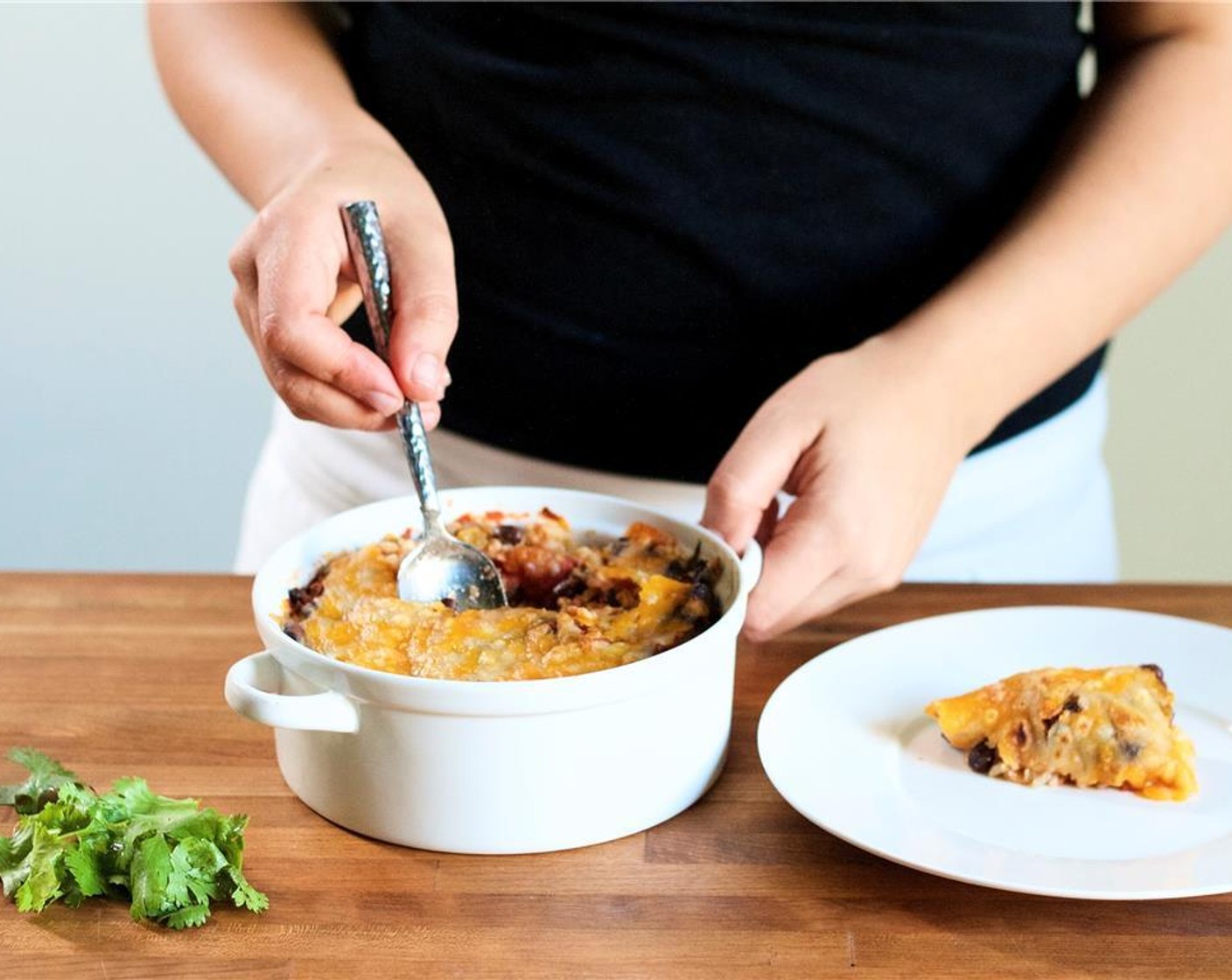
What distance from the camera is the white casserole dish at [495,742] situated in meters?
0.88

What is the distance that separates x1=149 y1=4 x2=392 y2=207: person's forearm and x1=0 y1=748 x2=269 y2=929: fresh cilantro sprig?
57cm

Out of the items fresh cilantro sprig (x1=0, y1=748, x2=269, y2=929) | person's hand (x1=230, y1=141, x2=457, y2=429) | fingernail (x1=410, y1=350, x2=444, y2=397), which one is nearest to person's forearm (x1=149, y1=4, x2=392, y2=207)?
person's hand (x1=230, y1=141, x2=457, y2=429)

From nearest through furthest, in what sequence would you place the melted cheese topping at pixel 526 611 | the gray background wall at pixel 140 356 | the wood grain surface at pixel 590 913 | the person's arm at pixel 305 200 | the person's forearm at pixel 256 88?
the wood grain surface at pixel 590 913
the melted cheese topping at pixel 526 611
the person's arm at pixel 305 200
the person's forearm at pixel 256 88
the gray background wall at pixel 140 356

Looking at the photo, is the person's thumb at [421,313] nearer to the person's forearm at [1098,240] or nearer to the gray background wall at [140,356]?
the person's forearm at [1098,240]

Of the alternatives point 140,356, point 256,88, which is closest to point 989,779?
point 256,88

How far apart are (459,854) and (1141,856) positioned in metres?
0.38

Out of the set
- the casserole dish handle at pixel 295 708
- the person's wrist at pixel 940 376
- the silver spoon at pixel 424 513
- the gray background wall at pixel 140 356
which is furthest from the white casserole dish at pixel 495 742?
the gray background wall at pixel 140 356

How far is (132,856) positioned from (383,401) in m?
0.33

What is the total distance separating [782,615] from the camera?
113 centimetres

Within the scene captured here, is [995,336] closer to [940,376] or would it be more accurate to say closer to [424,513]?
[940,376]

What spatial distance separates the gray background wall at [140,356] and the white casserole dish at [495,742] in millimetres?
1832

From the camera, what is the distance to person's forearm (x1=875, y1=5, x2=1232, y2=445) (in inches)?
51.0

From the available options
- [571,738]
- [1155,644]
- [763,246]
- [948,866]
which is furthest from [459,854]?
[763,246]

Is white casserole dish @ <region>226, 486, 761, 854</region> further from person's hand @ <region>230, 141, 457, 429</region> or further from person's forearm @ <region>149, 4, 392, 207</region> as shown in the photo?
person's forearm @ <region>149, 4, 392, 207</region>
